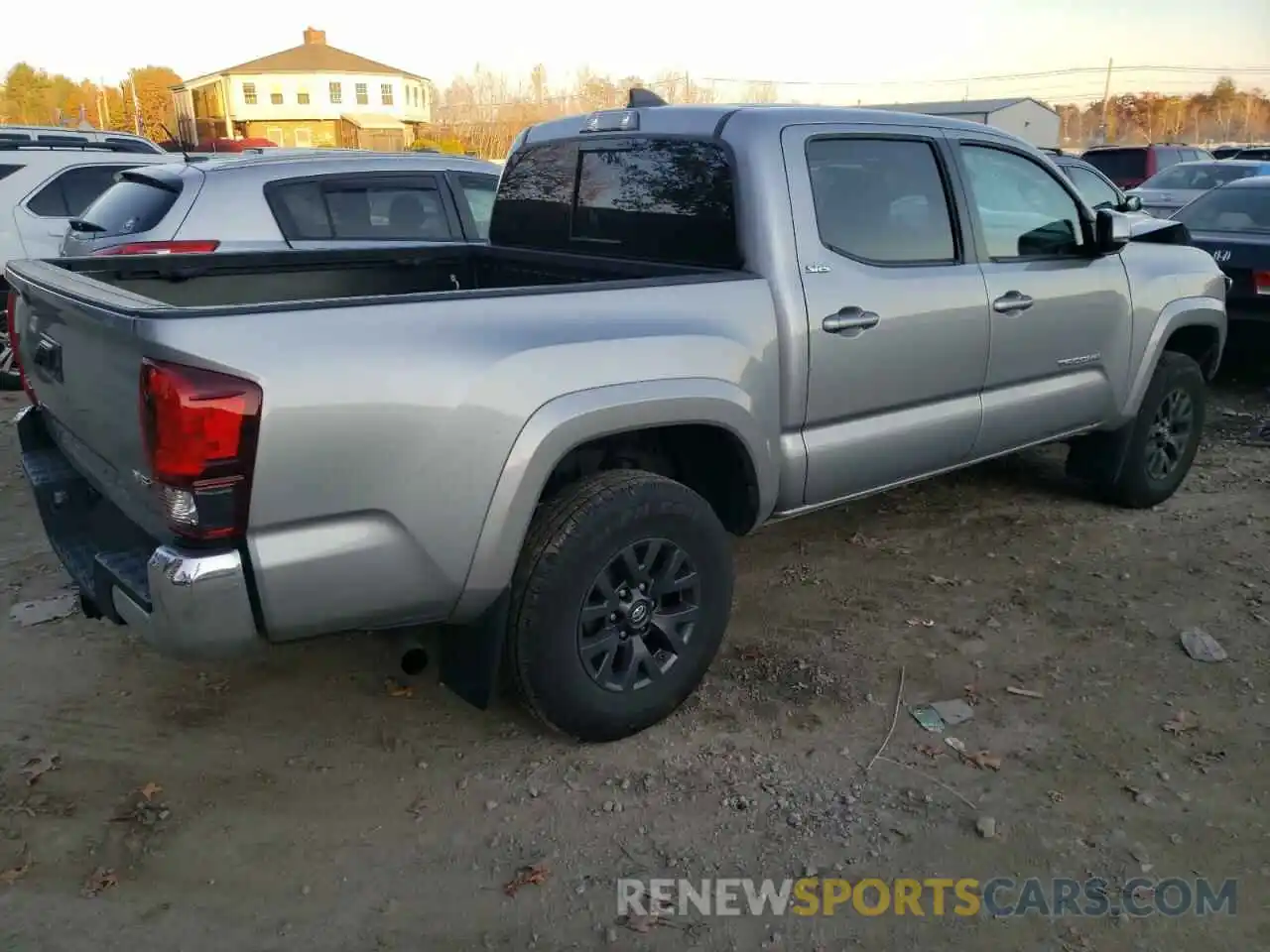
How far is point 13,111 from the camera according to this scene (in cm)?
7344

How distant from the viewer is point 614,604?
10.3 feet

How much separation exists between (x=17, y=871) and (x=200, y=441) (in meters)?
1.31

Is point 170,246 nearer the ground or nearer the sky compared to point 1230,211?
nearer the ground

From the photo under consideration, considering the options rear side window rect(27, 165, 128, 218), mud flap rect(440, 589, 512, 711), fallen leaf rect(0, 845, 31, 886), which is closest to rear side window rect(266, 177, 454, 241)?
rear side window rect(27, 165, 128, 218)

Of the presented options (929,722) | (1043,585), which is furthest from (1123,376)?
(929,722)

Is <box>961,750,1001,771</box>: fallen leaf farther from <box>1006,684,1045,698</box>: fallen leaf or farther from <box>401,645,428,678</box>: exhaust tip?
<box>401,645,428,678</box>: exhaust tip

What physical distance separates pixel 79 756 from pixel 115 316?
60.0 inches

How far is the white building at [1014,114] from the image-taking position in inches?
1597

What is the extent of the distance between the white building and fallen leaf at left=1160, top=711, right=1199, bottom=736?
3745cm

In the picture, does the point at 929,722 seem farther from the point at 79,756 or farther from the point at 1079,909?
the point at 79,756

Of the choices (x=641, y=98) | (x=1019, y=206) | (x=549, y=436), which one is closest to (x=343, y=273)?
(x=641, y=98)

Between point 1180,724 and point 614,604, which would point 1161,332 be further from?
point 614,604

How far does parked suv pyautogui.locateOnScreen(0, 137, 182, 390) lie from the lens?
8078mm

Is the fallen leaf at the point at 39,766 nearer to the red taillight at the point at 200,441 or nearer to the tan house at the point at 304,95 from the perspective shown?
the red taillight at the point at 200,441
